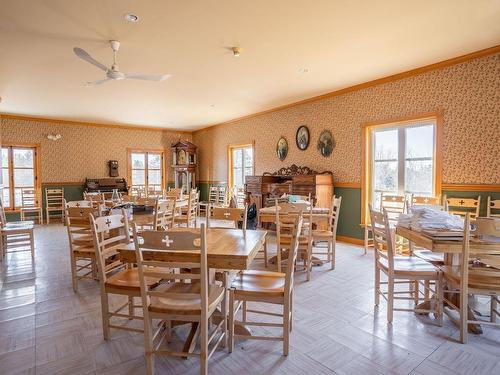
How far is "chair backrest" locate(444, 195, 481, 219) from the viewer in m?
4.02

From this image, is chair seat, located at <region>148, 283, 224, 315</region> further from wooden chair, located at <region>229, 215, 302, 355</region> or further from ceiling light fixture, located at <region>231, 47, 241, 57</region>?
ceiling light fixture, located at <region>231, 47, 241, 57</region>

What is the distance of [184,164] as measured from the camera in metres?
9.85

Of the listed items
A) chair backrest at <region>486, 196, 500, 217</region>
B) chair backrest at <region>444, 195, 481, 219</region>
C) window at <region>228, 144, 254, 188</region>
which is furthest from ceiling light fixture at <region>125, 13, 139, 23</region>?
window at <region>228, 144, 254, 188</region>

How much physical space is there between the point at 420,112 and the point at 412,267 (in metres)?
3.02

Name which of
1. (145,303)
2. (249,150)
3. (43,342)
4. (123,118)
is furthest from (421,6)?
(123,118)

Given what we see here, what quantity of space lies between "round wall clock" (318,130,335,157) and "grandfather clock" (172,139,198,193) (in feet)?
16.4

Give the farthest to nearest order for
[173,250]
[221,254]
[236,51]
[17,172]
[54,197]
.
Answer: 1. [54,197]
2. [17,172]
3. [236,51]
4. [221,254]
5. [173,250]

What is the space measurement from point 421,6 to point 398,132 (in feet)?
8.13

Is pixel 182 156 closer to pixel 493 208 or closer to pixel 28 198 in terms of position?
pixel 28 198

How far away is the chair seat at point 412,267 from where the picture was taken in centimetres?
245

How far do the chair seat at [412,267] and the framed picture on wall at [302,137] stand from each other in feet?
13.1

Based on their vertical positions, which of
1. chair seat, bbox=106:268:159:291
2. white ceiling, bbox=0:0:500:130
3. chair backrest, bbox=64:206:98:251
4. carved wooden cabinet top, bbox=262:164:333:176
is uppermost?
white ceiling, bbox=0:0:500:130

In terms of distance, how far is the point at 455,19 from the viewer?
3129mm

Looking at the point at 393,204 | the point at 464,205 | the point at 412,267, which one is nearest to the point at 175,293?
the point at 412,267
